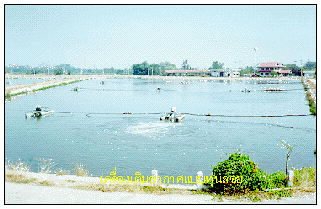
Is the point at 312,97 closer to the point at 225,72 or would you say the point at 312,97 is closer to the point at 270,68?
the point at 270,68

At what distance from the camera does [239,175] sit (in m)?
3.24

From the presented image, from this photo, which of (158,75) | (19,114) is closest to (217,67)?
(158,75)

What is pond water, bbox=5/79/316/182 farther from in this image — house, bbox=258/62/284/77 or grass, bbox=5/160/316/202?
house, bbox=258/62/284/77

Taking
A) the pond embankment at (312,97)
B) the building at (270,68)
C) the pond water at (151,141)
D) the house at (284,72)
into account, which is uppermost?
the building at (270,68)

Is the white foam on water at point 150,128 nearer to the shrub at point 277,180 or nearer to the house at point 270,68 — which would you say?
the shrub at point 277,180

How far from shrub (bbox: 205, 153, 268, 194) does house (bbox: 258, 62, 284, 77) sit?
134 ft

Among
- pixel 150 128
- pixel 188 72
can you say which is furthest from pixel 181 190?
pixel 188 72

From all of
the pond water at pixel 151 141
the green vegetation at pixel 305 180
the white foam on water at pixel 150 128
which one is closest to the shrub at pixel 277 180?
the green vegetation at pixel 305 180

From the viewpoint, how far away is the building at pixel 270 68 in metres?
42.2

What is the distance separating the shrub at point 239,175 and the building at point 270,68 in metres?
40.9

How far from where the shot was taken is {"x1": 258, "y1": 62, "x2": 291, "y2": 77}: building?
4216 cm

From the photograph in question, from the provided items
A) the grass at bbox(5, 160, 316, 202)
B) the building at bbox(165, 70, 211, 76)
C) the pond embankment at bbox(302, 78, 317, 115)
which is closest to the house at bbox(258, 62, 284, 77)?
the building at bbox(165, 70, 211, 76)

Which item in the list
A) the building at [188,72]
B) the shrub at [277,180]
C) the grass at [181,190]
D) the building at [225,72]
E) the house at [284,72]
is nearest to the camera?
the grass at [181,190]

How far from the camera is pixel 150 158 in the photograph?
7055 mm
